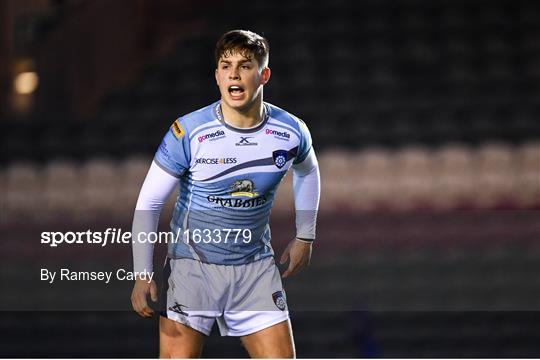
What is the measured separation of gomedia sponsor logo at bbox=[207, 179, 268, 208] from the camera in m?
3.51

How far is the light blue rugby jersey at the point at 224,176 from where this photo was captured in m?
3.46

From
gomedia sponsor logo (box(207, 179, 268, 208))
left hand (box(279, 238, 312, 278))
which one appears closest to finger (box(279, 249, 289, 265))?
left hand (box(279, 238, 312, 278))

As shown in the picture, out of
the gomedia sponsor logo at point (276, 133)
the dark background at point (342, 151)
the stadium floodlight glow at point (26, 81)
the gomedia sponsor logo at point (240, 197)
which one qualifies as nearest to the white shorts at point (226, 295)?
the gomedia sponsor logo at point (240, 197)

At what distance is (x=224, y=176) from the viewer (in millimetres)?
3486

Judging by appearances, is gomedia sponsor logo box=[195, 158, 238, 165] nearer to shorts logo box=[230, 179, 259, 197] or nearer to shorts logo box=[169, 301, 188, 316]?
shorts logo box=[230, 179, 259, 197]

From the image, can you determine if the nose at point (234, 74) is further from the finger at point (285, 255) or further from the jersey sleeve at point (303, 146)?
the finger at point (285, 255)

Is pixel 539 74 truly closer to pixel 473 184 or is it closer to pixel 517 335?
pixel 473 184

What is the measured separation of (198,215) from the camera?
355 cm

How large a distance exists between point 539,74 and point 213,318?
5348 mm

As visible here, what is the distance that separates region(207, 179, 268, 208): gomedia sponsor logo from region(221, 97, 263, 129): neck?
0.62 feet

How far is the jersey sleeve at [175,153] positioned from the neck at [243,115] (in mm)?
152

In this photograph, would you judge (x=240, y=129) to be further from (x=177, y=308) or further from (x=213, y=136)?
(x=177, y=308)

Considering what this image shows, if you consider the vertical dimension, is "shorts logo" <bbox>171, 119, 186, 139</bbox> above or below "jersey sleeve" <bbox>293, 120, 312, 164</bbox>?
above

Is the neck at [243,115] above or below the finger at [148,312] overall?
above
